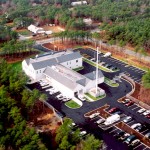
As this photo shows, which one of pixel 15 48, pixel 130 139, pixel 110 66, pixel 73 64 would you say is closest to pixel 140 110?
pixel 130 139

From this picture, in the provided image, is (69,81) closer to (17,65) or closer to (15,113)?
(15,113)

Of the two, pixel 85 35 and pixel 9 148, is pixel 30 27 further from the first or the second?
pixel 9 148

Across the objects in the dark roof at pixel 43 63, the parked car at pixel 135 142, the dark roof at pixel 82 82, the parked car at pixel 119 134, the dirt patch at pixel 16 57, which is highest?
the dark roof at pixel 43 63

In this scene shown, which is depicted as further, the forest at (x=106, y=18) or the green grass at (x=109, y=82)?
the forest at (x=106, y=18)

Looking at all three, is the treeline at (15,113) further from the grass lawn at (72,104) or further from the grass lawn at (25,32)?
the grass lawn at (25,32)

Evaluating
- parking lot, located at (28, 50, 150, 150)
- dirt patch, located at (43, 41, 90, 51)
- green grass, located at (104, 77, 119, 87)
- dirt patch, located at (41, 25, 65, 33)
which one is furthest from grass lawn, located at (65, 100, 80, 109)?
dirt patch, located at (41, 25, 65, 33)

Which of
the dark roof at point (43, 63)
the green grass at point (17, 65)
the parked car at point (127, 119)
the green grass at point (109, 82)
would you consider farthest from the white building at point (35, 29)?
the parked car at point (127, 119)

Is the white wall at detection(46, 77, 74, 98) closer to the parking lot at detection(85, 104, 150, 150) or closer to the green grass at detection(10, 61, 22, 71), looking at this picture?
the parking lot at detection(85, 104, 150, 150)
